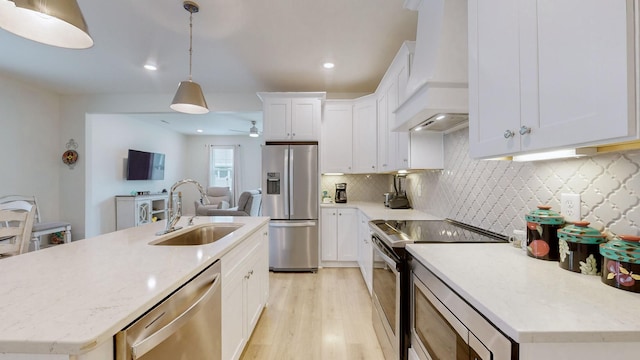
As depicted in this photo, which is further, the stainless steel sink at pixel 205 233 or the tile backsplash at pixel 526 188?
the stainless steel sink at pixel 205 233

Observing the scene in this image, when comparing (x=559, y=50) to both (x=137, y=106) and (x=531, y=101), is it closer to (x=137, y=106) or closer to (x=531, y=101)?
(x=531, y=101)

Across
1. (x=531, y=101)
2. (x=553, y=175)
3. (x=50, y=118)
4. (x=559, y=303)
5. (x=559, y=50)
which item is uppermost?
(x=50, y=118)

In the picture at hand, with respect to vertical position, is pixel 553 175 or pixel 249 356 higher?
pixel 553 175

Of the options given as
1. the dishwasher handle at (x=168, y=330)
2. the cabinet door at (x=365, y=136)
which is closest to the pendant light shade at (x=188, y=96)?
the dishwasher handle at (x=168, y=330)

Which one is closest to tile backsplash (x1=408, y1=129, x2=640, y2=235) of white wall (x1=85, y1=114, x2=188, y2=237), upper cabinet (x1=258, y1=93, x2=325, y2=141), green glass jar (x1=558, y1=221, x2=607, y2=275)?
green glass jar (x1=558, y1=221, x2=607, y2=275)

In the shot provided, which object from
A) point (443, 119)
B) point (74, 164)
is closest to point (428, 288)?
point (443, 119)

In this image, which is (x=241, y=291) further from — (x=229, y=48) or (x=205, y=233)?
(x=229, y=48)

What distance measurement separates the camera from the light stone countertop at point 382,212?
8.24 feet

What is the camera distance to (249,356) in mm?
1884

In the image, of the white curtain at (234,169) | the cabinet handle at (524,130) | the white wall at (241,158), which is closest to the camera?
the cabinet handle at (524,130)

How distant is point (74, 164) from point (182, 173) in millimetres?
3772

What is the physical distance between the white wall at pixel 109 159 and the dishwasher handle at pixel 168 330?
4.86 meters

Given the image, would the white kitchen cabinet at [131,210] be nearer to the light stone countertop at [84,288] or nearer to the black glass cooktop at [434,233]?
the light stone countertop at [84,288]

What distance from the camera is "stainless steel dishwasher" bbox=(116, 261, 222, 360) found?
0.78 m
